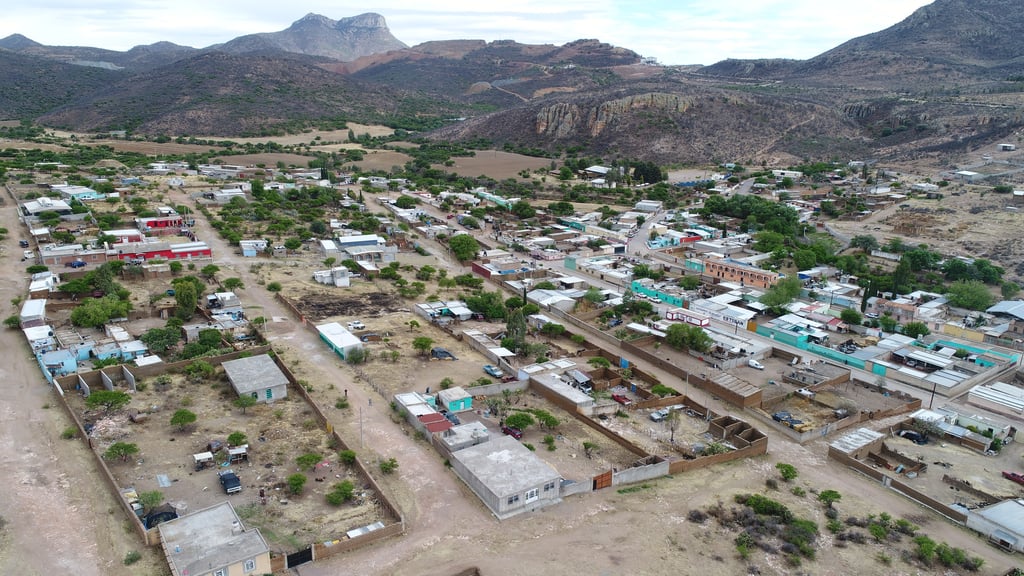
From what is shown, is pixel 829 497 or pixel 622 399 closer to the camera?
pixel 829 497

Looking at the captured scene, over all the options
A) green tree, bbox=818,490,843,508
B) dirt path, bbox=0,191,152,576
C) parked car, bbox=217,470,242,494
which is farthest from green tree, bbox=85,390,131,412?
green tree, bbox=818,490,843,508

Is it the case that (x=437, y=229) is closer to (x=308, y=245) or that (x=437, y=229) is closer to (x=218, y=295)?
(x=308, y=245)

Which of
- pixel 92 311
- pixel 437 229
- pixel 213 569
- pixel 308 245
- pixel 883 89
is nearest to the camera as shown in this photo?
pixel 213 569

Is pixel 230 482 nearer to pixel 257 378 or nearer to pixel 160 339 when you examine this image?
pixel 257 378

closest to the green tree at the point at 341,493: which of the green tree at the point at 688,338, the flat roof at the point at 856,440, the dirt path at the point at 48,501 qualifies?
the dirt path at the point at 48,501

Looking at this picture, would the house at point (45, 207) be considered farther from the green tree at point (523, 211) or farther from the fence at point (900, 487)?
the fence at point (900, 487)

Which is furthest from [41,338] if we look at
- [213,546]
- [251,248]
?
[213,546]

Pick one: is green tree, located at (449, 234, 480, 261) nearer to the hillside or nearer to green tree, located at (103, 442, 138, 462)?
green tree, located at (103, 442, 138, 462)

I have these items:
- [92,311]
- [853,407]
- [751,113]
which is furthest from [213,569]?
[751,113]
